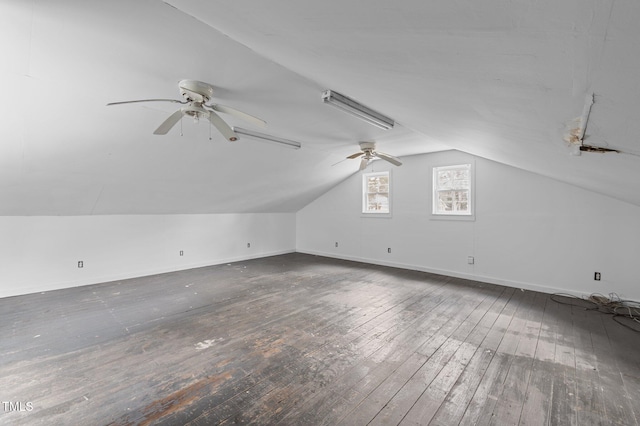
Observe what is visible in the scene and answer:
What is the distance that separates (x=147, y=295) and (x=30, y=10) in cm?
369

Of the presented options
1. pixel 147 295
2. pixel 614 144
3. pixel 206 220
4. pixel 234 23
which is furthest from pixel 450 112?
pixel 206 220

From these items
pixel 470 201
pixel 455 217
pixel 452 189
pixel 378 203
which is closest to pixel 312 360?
pixel 455 217

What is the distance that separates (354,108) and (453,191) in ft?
11.4

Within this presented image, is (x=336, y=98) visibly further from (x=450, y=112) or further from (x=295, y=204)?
(x=295, y=204)

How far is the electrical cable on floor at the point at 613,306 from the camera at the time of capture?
10.9ft

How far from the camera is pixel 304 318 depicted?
3.34m

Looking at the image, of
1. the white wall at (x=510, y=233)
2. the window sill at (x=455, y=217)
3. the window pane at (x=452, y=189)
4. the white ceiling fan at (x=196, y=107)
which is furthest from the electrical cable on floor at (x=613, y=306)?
the white ceiling fan at (x=196, y=107)

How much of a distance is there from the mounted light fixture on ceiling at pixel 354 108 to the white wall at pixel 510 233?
105 inches

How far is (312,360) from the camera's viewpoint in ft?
7.97

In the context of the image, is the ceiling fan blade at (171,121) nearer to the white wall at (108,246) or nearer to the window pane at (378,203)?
the white wall at (108,246)

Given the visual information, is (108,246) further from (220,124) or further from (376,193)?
(376,193)

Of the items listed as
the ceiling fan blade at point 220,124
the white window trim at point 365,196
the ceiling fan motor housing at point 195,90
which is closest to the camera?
the ceiling fan motor housing at point 195,90

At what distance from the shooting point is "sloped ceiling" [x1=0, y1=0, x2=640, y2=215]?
0.79 metres

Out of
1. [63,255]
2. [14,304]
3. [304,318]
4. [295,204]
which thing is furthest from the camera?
[295,204]
